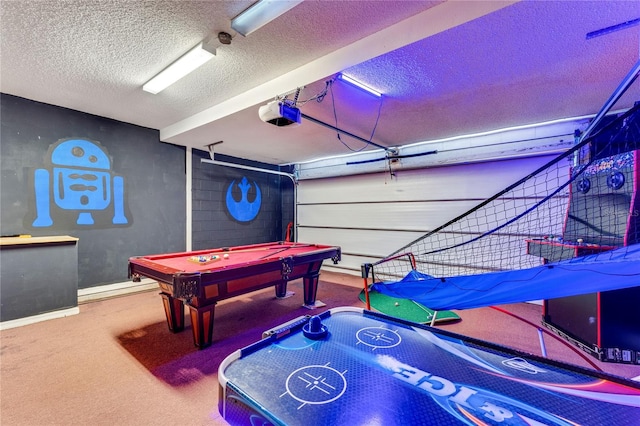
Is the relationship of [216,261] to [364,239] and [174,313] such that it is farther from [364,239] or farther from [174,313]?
[364,239]

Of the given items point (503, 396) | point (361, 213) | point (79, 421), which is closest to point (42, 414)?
point (79, 421)

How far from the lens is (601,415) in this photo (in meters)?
0.86

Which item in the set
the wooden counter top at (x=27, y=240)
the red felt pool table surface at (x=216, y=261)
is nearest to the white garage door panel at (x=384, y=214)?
the red felt pool table surface at (x=216, y=261)

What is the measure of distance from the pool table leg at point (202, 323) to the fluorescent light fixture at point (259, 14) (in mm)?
2402

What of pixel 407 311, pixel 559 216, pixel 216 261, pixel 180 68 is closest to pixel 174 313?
pixel 216 261

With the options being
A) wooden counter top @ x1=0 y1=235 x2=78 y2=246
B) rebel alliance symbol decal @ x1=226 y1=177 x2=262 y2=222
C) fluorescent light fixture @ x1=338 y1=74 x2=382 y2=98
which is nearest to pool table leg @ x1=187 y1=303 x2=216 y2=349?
wooden counter top @ x1=0 y1=235 x2=78 y2=246

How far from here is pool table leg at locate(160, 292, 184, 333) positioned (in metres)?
2.85

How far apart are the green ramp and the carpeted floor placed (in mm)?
180

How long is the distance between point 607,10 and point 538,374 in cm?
229

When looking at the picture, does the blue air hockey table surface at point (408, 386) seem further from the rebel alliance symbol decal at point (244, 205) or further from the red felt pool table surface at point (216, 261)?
the rebel alliance symbol decal at point (244, 205)

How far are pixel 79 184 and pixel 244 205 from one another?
9.65 ft

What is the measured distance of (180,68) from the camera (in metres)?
2.57

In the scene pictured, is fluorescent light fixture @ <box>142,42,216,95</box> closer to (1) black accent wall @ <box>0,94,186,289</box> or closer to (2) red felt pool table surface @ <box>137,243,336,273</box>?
(1) black accent wall @ <box>0,94,186,289</box>

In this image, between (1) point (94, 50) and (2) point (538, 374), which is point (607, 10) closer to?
(2) point (538, 374)
